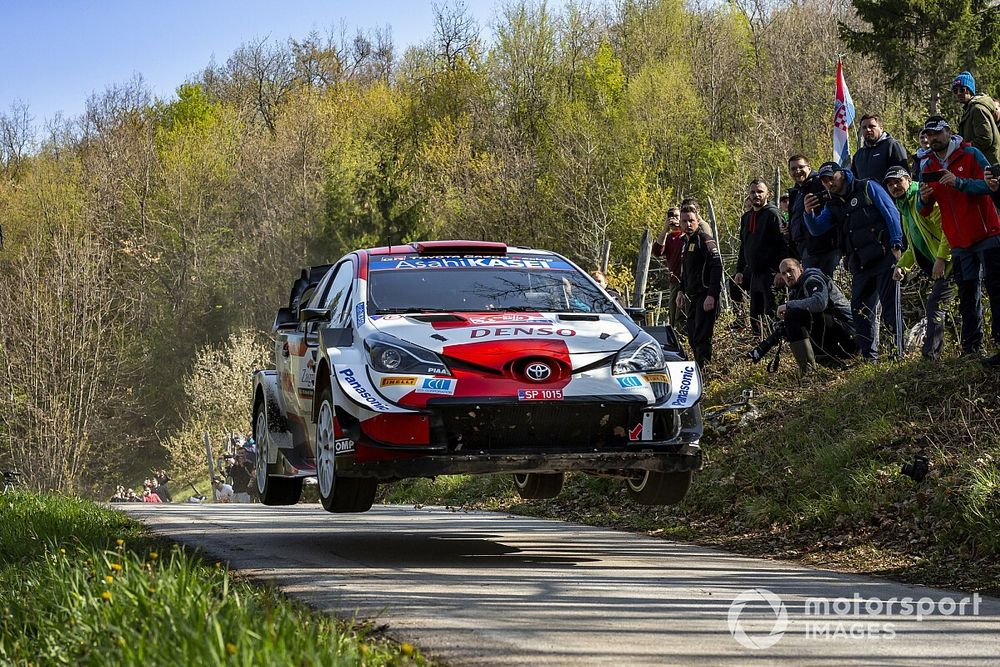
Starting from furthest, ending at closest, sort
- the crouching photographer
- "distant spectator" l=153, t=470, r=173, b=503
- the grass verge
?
"distant spectator" l=153, t=470, r=173, b=503, the crouching photographer, the grass verge

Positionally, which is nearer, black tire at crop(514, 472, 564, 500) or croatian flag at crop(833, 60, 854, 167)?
black tire at crop(514, 472, 564, 500)

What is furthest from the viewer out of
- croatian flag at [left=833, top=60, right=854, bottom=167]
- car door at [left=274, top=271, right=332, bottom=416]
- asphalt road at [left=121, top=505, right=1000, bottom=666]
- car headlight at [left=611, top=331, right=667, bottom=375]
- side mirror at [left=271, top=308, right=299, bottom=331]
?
croatian flag at [left=833, top=60, right=854, bottom=167]

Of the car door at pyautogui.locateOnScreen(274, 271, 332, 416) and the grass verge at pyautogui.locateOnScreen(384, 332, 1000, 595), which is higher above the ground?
the car door at pyautogui.locateOnScreen(274, 271, 332, 416)

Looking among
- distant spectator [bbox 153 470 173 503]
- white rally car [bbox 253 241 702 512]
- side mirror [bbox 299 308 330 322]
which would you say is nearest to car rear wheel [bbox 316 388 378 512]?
white rally car [bbox 253 241 702 512]

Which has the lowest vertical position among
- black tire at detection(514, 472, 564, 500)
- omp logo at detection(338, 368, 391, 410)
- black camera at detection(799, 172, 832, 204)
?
black tire at detection(514, 472, 564, 500)

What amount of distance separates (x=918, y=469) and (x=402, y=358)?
397 cm

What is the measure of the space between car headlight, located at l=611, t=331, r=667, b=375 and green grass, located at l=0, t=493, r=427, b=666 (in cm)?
270

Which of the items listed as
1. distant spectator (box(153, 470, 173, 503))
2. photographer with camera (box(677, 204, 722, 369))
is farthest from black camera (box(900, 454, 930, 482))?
distant spectator (box(153, 470, 173, 503))

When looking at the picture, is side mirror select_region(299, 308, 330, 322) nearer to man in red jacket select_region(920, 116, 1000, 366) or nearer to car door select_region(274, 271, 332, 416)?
car door select_region(274, 271, 332, 416)

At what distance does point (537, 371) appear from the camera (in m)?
8.05

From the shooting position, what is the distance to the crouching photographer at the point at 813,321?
13.2 m

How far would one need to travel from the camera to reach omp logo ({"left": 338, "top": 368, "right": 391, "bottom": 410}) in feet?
26.4

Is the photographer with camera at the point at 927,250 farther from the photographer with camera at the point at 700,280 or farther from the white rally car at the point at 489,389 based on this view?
the white rally car at the point at 489,389

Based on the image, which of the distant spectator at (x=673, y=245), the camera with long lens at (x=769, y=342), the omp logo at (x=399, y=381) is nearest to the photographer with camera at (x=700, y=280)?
the distant spectator at (x=673, y=245)
